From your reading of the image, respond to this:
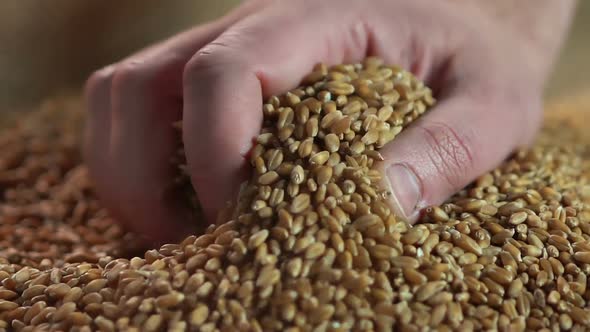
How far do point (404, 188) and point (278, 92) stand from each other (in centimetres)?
28

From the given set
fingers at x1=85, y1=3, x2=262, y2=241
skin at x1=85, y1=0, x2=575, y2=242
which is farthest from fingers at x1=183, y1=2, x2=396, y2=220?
fingers at x1=85, y1=3, x2=262, y2=241

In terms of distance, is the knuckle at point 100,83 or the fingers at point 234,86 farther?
the knuckle at point 100,83

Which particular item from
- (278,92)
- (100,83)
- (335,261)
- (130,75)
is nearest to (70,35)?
(100,83)

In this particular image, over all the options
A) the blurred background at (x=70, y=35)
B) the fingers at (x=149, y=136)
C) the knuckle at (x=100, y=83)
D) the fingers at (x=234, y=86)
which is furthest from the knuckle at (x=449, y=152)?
the blurred background at (x=70, y=35)

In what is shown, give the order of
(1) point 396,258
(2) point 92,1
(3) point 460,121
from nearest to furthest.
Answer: (1) point 396,258 < (3) point 460,121 < (2) point 92,1

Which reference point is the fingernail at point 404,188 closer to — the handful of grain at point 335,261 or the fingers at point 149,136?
the handful of grain at point 335,261

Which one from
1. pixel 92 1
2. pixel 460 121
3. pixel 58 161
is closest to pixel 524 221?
pixel 460 121

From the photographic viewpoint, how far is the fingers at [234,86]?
1.06m

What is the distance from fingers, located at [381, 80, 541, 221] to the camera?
42.7 inches

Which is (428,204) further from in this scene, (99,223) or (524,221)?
(99,223)

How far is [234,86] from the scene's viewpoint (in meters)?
1.08

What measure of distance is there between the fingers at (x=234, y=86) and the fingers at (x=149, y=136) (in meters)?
0.16

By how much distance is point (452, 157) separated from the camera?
116cm

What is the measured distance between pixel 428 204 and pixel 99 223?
698mm
